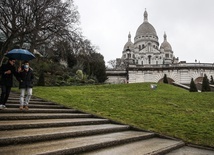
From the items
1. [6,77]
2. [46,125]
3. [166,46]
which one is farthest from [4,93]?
[166,46]

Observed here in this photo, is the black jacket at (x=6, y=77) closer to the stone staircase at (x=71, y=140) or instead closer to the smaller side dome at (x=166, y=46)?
the stone staircase at (x=71, y=140)

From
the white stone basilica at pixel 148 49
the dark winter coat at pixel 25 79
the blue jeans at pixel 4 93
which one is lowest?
the blue jeans at pixel 4 93

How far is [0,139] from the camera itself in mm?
4297

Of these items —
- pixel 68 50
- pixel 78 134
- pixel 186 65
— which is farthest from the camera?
pixel 186 65

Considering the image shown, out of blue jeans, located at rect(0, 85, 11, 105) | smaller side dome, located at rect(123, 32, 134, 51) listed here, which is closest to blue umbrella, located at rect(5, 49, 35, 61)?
blue jeans, located at rect(0, 85, 11, 105)

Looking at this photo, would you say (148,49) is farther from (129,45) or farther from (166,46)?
(129,45)

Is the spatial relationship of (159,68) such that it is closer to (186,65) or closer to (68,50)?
(186,65)

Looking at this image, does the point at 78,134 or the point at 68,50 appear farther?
the point at 68,50

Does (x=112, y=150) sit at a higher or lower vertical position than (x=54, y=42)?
lower

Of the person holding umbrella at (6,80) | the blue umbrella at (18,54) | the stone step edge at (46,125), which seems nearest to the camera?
the stone step edge at (46,125)

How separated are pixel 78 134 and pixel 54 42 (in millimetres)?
15323

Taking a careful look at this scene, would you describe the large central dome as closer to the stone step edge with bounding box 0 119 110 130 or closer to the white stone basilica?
the white stone basilica

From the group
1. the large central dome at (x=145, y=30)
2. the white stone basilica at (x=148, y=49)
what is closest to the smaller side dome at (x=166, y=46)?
the white stone basilica at (x=148, y=49)

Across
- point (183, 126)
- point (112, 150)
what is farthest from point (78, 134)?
point (183, 126)
